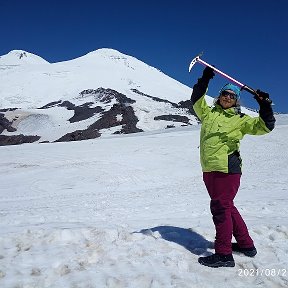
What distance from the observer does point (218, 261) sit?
4.16m

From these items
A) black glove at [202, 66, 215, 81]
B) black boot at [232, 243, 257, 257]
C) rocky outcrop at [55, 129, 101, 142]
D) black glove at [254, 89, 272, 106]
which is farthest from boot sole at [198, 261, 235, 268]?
rocky outcrop at [55, 129, 101, 142]

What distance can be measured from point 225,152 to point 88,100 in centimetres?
7711

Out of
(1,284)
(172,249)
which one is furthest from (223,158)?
(1,284)

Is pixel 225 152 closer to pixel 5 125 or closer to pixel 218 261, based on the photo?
pixel 218 261

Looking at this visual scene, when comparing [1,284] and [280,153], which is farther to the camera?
[280,153]

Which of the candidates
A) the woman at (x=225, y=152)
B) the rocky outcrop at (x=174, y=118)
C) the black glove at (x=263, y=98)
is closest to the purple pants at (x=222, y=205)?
the woman at (x=225, y=152)

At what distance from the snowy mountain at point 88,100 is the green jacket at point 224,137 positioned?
28.6m

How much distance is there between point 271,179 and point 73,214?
6.00 metres

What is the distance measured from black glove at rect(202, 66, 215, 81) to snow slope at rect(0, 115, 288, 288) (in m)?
2.05

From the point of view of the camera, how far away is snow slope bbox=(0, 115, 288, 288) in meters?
3.93

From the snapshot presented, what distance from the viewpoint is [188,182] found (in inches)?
449

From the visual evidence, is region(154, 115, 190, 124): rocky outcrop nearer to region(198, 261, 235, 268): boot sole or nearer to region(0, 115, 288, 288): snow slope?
region(0, 115, 288, 288): snow slope

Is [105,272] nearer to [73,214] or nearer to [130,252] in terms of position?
[130,252]

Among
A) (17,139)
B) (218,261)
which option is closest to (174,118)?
(17,139)
